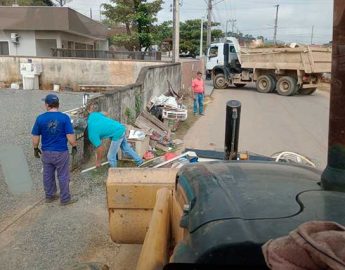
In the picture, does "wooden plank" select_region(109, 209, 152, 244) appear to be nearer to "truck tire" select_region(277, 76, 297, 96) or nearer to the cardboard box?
the cardboard box

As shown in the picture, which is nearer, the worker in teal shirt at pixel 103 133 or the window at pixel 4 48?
the worker in teal shirt at pixel 103 133

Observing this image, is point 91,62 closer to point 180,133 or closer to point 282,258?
point 180,133

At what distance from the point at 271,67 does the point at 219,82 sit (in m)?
4.30

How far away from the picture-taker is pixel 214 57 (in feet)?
91.1

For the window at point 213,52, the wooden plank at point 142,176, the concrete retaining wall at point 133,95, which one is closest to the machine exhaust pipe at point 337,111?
the wooden plank at point 142,176

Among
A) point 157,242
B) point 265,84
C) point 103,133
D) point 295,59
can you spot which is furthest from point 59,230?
point 265,84

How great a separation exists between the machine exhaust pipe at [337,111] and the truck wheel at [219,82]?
963 inches

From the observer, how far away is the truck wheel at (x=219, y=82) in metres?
26.3

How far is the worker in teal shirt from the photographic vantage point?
7.57 m

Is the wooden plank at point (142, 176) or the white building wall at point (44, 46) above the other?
the white building wall at point (44, 46)

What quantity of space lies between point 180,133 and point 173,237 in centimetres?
992

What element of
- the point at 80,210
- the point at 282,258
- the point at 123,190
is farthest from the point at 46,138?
the point at 282,258

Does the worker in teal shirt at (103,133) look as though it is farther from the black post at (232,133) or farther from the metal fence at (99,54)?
the metal fence at (99,54)

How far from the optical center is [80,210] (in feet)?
20.0
